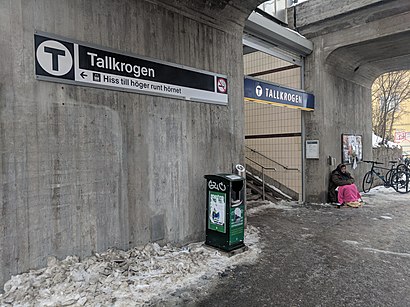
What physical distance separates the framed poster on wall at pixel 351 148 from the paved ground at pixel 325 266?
8.41 ft

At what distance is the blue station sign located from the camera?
5.69 metres

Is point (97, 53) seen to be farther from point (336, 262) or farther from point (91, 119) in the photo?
point (336, 262)

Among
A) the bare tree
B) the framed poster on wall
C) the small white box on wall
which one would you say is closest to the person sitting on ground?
the small white box on wall

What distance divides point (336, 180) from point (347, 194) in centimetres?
44

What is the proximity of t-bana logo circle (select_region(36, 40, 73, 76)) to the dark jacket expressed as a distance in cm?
678

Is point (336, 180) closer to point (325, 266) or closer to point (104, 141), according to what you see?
point (325, 266)

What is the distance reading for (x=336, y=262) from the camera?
374cm

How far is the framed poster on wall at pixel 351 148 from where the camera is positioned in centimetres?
832

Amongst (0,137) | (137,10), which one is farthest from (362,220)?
(0,137)

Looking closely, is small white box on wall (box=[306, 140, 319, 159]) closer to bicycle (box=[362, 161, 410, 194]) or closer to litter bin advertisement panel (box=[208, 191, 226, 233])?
bicycle (box=[362, 161, 410, 194])

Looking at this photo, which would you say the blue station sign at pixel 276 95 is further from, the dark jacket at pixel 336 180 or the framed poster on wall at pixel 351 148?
the dark jacket at pixel 336 180

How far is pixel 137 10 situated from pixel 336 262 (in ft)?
13.7

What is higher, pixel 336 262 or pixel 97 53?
pixel 97 53

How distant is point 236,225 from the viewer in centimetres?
398
